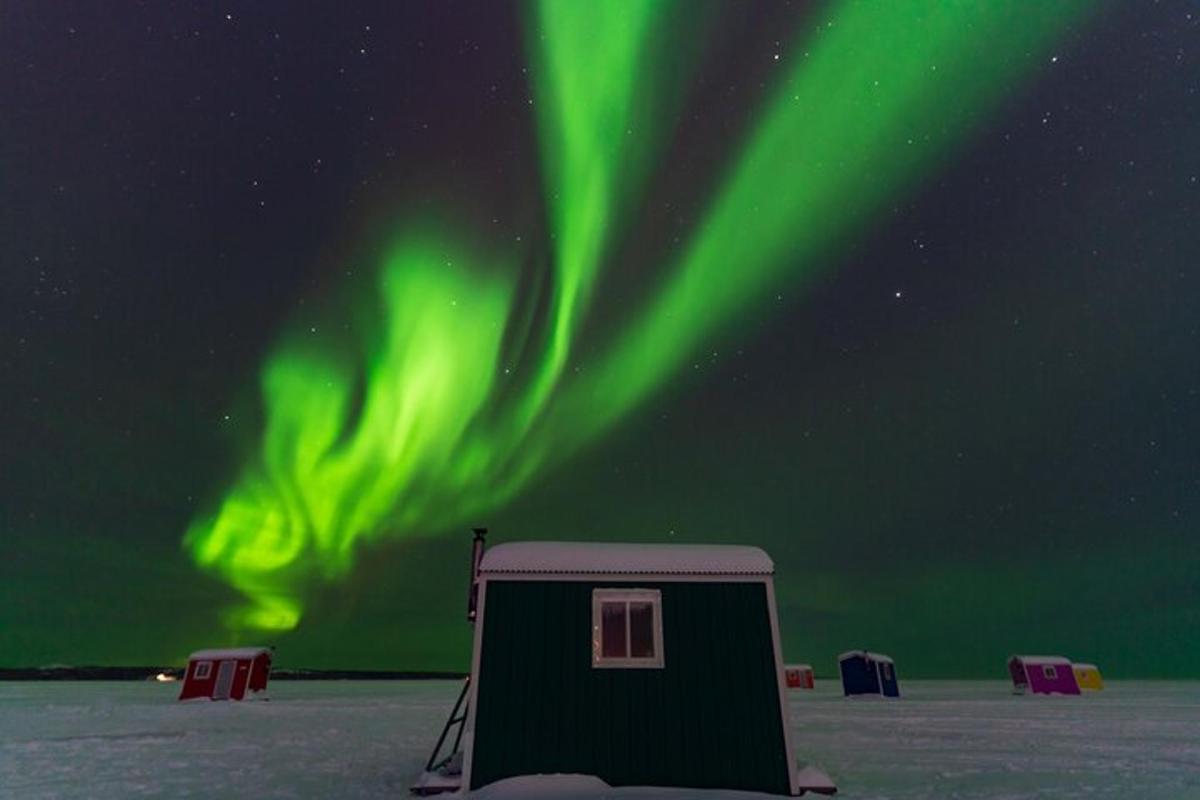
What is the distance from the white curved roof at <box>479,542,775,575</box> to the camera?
12.3 m

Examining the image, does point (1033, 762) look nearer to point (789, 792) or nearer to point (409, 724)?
point (789, 792)

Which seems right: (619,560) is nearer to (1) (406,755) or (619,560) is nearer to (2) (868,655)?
(1) (406,755)

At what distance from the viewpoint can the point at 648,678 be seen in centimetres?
1176

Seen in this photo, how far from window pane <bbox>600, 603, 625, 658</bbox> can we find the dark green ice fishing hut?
2cm

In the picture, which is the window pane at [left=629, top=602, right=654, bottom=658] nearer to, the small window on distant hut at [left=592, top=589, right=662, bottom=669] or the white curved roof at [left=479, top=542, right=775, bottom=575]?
the small window on distant hut at [left=592, top=589, right=662, bottom=669]

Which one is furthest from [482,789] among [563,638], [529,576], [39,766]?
[39,766]

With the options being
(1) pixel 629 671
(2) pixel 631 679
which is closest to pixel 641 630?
(1) pixel 629 671

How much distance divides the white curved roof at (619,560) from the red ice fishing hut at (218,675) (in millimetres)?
40000

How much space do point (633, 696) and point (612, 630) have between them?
1059 millimetres

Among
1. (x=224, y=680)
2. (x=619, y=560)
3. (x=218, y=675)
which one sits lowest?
(x=224, y=680)

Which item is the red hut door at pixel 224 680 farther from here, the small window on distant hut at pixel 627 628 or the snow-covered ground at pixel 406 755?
the small window on distant hut at pixel 627 628

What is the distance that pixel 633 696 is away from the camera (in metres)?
11.6

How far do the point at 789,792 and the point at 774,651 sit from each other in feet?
6.76

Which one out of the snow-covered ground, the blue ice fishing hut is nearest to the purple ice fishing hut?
the blue ice fishing hut
